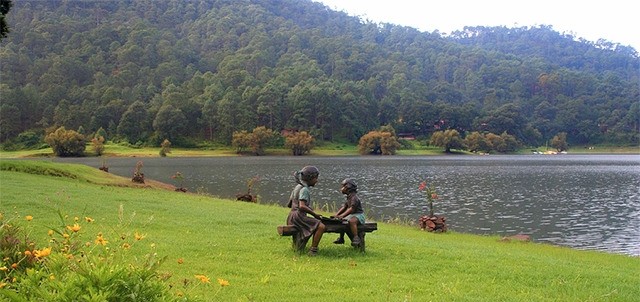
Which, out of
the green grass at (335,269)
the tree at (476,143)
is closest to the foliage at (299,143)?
the tree at (476,143)

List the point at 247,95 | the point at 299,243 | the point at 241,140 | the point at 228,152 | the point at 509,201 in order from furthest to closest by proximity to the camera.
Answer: the point at 247,95 → the point at 228,152 → the point at 241,140 → the point at 509,201 → the point at 299,243

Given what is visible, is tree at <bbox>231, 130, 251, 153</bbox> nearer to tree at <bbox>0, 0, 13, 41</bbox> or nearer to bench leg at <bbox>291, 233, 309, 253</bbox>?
tree at <bbox>0, 0, 13, 41</bbox>

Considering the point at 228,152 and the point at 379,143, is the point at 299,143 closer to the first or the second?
the point at 228,152

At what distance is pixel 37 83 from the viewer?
520 ft

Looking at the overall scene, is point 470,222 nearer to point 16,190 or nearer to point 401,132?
point 16,190

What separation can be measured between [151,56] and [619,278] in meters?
184

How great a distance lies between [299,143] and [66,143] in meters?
45.3

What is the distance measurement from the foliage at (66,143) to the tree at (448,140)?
77534 millimetres

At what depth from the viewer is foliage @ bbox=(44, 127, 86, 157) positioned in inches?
Answer: 4013

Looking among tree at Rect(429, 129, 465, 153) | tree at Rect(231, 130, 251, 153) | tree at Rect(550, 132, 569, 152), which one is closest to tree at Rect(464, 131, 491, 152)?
tree at Rect(429, 129, 465, 153)

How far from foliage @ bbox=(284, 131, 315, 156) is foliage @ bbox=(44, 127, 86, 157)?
134 feet

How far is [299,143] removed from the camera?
117 m

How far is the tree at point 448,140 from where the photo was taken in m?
129

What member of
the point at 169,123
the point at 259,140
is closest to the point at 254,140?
the point at 259,140
